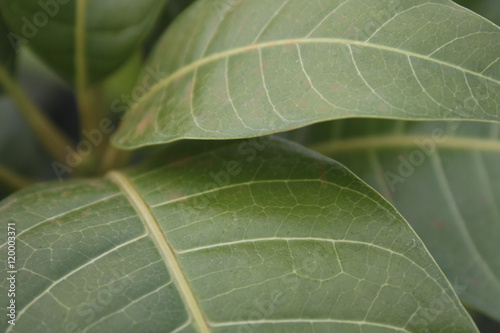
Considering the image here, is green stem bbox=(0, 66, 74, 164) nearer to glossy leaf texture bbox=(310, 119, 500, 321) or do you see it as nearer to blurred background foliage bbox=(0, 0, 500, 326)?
blurred background foliage bbox=(0, 0, 500, 326)

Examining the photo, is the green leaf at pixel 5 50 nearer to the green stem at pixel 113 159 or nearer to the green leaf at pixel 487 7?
the green stem at pixel 113 159

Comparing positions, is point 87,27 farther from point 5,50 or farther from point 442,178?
point 442,178

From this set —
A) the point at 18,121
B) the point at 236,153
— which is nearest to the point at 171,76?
the point at 236,153

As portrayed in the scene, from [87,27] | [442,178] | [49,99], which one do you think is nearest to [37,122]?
[87,27]

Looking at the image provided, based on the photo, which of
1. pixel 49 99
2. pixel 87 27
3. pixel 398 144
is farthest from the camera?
pixel 49 99

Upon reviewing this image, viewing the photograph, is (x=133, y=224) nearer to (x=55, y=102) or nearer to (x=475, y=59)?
(x=475, y=59)

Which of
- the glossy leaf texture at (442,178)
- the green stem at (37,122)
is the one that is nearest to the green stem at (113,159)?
the green stem at (37,122)
